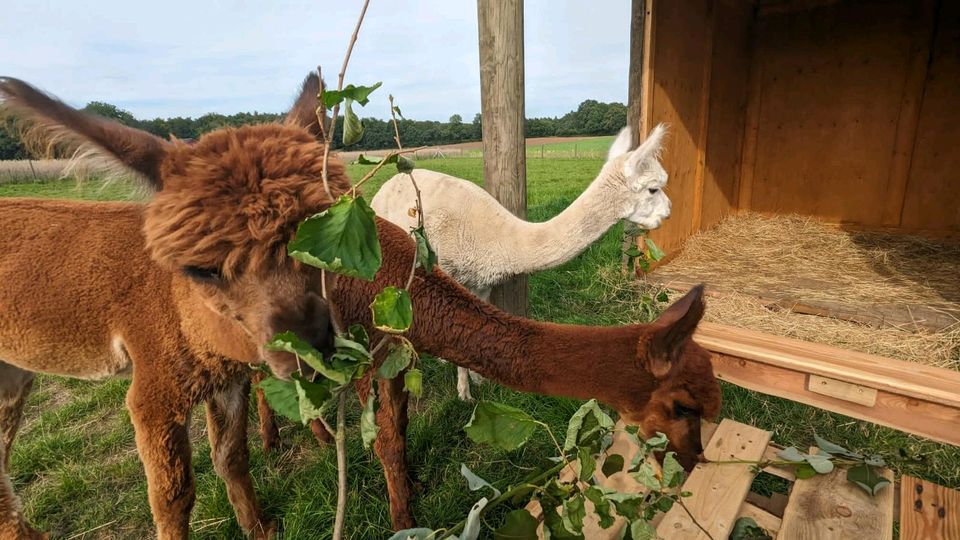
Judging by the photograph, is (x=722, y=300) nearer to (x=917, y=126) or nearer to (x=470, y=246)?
(x=470, y=246)

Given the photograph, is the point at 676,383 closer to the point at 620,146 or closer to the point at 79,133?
the point at 79,133

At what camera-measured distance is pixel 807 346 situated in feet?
7.00

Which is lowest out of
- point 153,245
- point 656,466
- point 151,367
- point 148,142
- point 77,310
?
point 656,466

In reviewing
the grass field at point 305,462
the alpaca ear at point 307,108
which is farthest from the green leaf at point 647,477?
the alpaca ear at point 307,108

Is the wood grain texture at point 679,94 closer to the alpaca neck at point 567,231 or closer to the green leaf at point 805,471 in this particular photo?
the alpaca neck at point 567,231

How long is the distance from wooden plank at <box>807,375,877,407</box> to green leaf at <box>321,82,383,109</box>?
2034mm

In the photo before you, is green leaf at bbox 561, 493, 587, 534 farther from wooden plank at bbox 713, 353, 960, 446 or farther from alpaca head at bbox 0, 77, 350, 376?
wooden plank at bbox 713, 353, 960, 446

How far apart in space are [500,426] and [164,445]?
121cm

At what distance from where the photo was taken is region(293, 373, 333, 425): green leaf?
72 cm

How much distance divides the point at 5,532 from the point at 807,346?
Answer: 11.0 ft

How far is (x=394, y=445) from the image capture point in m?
1.98

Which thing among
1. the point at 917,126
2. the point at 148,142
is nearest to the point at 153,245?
the point at 148,142

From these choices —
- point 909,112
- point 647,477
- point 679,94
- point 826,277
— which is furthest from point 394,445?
point 909,112

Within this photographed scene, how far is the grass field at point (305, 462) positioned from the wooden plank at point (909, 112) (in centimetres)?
505
